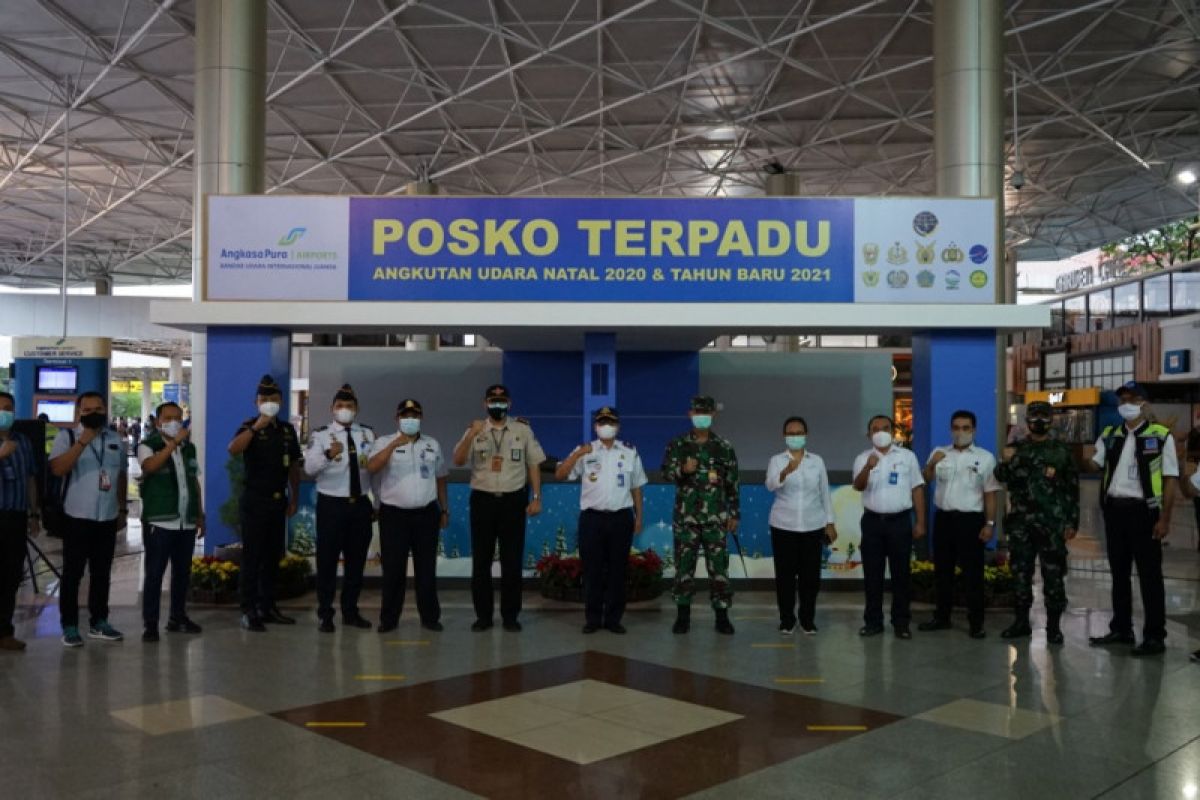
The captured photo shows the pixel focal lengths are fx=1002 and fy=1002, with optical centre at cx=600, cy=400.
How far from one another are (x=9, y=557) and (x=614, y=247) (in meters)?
5.81

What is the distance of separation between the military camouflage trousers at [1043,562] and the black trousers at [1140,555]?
0.37 meters

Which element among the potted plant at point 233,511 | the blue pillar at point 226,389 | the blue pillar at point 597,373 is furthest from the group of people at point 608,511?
the blue pillar at point 597,373

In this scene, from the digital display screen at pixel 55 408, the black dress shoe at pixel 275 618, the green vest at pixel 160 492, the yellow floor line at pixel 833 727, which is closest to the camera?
the yellow floor line at pixel 833 727

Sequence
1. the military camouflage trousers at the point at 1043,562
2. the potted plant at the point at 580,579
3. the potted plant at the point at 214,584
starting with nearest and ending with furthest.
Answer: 1. the military camouflage trousers at the point at 1043,562
2. the potted plant at the point at 214,584
3. the potted plant at the point at 580,579

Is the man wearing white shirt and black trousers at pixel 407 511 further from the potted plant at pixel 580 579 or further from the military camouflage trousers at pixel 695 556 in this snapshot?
the military camouflage trousers at pixel 695 556

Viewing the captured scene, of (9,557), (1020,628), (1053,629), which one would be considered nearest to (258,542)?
(9,557)

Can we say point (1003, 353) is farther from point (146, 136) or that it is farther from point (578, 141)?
point (146, 136)

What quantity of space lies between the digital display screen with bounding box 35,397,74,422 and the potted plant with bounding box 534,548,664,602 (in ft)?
44.0

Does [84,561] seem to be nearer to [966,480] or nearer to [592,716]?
[592,716]

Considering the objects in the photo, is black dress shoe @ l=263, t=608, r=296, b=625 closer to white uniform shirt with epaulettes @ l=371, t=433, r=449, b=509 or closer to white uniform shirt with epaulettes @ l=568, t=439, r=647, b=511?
white uniform shirt with epaulettes @ l=371, t=433, r=449, b=509

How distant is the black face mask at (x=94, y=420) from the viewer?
7.07 m

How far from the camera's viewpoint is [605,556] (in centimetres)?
784

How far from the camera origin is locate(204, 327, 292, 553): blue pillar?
9.49 meters

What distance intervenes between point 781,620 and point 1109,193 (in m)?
34.0
